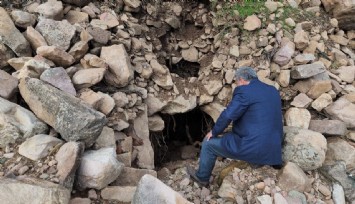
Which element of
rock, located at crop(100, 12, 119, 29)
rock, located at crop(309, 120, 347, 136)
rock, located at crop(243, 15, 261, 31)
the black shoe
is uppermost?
rock, located at crop(243, 15, 261, 31)

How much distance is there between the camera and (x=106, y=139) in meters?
4.29

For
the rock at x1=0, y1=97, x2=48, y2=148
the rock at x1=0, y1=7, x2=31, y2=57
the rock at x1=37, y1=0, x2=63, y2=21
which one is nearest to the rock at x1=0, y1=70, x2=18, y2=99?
the rock at x1=0, y1=97, x2=48, y2=148

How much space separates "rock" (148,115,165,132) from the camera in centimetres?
540

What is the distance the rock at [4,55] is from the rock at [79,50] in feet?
2.40

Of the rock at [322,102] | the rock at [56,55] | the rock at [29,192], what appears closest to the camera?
the rock at [29,192]

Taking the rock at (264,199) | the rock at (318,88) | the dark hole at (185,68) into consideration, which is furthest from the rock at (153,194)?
the dark hole at (185,68)

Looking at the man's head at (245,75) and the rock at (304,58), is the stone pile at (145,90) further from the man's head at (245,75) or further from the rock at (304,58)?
the man's head at (245,75)

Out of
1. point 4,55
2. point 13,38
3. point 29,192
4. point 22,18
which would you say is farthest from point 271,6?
point 29,192

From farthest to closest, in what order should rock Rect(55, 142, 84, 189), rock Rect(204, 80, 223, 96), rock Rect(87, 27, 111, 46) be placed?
rock Rect(204, 80, 223, 96) < rock Rect(87, 27, 111, 46) < rock Rect(55, 142, 84, 189)

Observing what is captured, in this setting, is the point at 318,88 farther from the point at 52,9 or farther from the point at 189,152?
the point at 52,9

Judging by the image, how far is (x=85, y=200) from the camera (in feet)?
11.9

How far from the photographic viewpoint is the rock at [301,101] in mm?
5223

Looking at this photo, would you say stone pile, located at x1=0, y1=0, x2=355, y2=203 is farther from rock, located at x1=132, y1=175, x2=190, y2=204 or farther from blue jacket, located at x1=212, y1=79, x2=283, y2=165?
blue jacket, located at x1=212, y1=79, x2=283, y2=165

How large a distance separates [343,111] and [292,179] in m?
1.49
